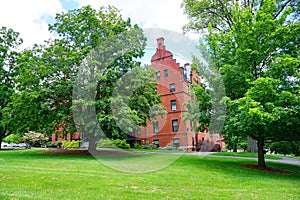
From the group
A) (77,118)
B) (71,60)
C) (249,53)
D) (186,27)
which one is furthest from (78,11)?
(249,53)

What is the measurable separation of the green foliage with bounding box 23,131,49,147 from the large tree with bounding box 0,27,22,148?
676 centimetres

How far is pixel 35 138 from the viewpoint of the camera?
35.8 meters

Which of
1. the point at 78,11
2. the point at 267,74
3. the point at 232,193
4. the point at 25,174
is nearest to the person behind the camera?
the point at 232,193

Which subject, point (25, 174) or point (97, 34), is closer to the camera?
point (25, 174)

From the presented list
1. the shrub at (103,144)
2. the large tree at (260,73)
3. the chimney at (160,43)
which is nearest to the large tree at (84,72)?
the shrub at (103,144)

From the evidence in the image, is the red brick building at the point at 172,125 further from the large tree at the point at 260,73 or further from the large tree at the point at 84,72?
the large tree at the point at 260,73

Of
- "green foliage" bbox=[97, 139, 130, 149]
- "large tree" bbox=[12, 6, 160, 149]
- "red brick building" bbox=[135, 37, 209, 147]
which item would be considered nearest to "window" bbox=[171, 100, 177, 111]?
"red brick building" bbox=[135, 37, 209, 147]

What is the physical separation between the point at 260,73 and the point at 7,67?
83.9ft

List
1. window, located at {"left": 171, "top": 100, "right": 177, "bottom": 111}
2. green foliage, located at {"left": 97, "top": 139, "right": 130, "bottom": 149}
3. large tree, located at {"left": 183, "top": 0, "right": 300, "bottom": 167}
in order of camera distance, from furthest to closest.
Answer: window, located at {"left": 171, "top": 100, "right": 177, "bottom": 111} < green foliage, located at {"left": 97, "top": 139, "right": 130, "bottom": 149} < large tree, located at {"left": 183, "top": 0, "right": 300, "bottom": 167}

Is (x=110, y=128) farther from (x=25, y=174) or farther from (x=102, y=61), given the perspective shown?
(x=25, y=174)

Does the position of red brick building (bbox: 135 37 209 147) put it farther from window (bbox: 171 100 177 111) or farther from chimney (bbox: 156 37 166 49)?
chimney (bbox: 156 37 166 49)

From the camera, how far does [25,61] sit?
1775 centimetres

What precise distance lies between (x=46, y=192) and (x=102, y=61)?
10255 millimetres

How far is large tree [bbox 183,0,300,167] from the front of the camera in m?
10.3
